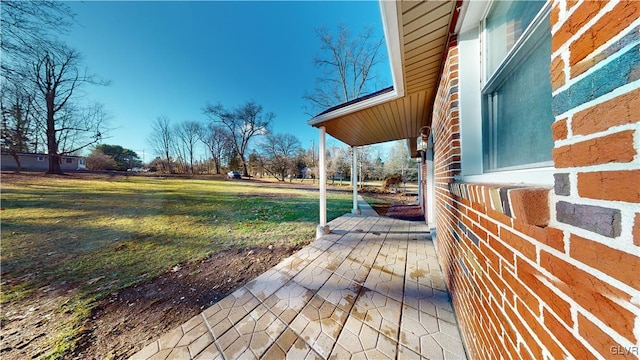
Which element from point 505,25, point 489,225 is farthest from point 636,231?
point 505,25

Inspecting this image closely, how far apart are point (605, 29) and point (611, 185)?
0.38 metres

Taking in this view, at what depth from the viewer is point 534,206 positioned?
25.5 inches

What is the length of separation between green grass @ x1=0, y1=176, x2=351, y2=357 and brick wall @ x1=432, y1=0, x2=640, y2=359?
3.34 m

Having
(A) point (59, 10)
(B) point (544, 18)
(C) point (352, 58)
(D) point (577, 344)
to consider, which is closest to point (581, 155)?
(D) point (577, 344)

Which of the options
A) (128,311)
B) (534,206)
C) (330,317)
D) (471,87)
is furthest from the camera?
(128,311)

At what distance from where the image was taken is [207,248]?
3846 millimetres

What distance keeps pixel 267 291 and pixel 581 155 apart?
2583mm

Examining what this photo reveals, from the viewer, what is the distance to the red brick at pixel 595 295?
40 cm

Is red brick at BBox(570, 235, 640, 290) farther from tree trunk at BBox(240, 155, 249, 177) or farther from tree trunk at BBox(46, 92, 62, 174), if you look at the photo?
tree trunk at BBox(240, 155, 249, 177)

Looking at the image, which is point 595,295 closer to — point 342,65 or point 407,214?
point 407,214

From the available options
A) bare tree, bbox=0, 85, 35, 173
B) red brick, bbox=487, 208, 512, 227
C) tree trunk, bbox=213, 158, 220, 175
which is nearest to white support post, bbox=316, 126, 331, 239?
red brick, bbox=487, 208, 512, 227

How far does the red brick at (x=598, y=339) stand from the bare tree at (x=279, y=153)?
25.3 metres

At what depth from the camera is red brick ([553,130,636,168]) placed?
1.30ft

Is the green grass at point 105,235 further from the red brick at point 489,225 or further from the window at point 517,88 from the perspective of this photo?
the window at point 517,88
